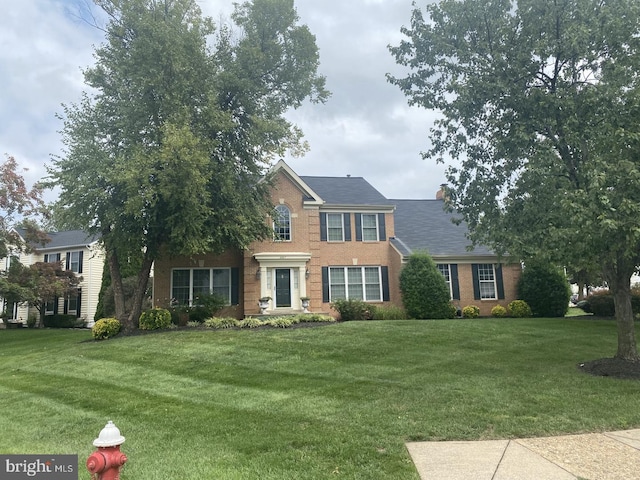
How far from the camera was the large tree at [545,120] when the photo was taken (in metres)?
8.38

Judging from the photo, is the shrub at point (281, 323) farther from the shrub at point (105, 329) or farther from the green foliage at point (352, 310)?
the shrub at point (105, 329)

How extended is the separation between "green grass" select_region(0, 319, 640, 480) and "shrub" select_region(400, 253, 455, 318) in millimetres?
6065

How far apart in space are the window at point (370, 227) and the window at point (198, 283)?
23.1 feet

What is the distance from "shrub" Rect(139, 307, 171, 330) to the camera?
Result: 17.7m

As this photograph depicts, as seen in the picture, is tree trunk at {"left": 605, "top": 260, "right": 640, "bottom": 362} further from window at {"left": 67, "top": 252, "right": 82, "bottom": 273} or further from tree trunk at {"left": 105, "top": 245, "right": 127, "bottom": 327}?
window at {"left": 67, "top": 252, "right": 82, "bottom": 273}

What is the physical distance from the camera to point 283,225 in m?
22.0

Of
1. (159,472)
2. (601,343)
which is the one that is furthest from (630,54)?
(159,472)

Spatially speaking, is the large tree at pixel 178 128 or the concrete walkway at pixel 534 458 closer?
the concrete walkway at pixel 534 458

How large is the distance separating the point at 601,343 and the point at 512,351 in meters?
3.55

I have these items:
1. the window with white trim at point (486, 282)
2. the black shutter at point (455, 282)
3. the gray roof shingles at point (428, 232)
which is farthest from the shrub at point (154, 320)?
the window with white trim at point (486, 282)

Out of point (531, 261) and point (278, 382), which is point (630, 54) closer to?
point (531, 261)

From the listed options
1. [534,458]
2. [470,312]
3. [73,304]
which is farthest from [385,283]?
[73,304]

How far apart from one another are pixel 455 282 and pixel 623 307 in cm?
1286

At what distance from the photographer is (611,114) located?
9.08m
